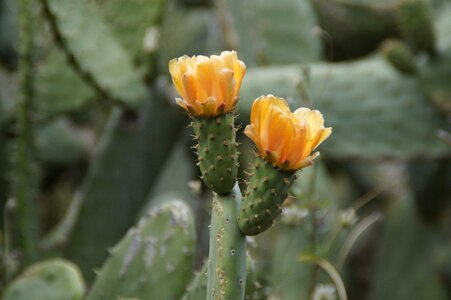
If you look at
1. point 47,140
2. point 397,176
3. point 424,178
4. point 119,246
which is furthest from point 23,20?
point 397,176

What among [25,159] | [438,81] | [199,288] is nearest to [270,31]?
[438,81]

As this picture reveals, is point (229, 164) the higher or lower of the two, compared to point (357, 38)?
higher

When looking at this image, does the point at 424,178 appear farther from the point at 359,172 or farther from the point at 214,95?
the point at 214,95

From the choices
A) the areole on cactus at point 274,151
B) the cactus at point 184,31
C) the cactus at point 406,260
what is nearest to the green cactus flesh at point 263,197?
the areole on cactus at point 274,151

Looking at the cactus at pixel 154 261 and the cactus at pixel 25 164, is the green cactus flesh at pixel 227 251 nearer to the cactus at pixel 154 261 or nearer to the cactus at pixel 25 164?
the cactus at pixel 154 261

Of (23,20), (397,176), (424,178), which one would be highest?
(23,20)

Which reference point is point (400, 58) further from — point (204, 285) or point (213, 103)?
point (213, 103)
